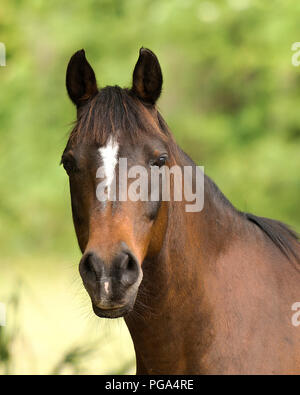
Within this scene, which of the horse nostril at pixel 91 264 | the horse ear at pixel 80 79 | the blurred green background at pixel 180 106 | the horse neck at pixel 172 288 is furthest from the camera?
the blurred green background at pixel 180 106

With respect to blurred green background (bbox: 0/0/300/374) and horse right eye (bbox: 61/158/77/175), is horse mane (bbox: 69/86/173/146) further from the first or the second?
blurred green background (bbox: 0/0/300/374)

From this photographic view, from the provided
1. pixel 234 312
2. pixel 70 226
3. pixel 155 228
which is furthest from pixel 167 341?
pixel 70 226

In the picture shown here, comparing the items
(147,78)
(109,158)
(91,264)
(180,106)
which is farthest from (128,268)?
(180,106)

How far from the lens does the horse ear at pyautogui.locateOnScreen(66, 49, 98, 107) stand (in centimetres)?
296

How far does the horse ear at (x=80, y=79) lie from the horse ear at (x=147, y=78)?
0.19 metres

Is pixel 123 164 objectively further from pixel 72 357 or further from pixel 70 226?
pixel 70 226

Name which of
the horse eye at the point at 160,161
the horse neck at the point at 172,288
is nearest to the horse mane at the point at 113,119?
the horse eye at the point at 160,161

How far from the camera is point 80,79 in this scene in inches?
118

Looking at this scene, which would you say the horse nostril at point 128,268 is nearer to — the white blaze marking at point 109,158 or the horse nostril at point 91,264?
the horse nostril at point 91,264

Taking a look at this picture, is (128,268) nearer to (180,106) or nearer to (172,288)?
(172,288)

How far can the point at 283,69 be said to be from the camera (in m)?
12.1

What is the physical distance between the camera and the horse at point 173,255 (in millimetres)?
2676

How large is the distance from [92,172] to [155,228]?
35cm

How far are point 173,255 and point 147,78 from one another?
757mm
